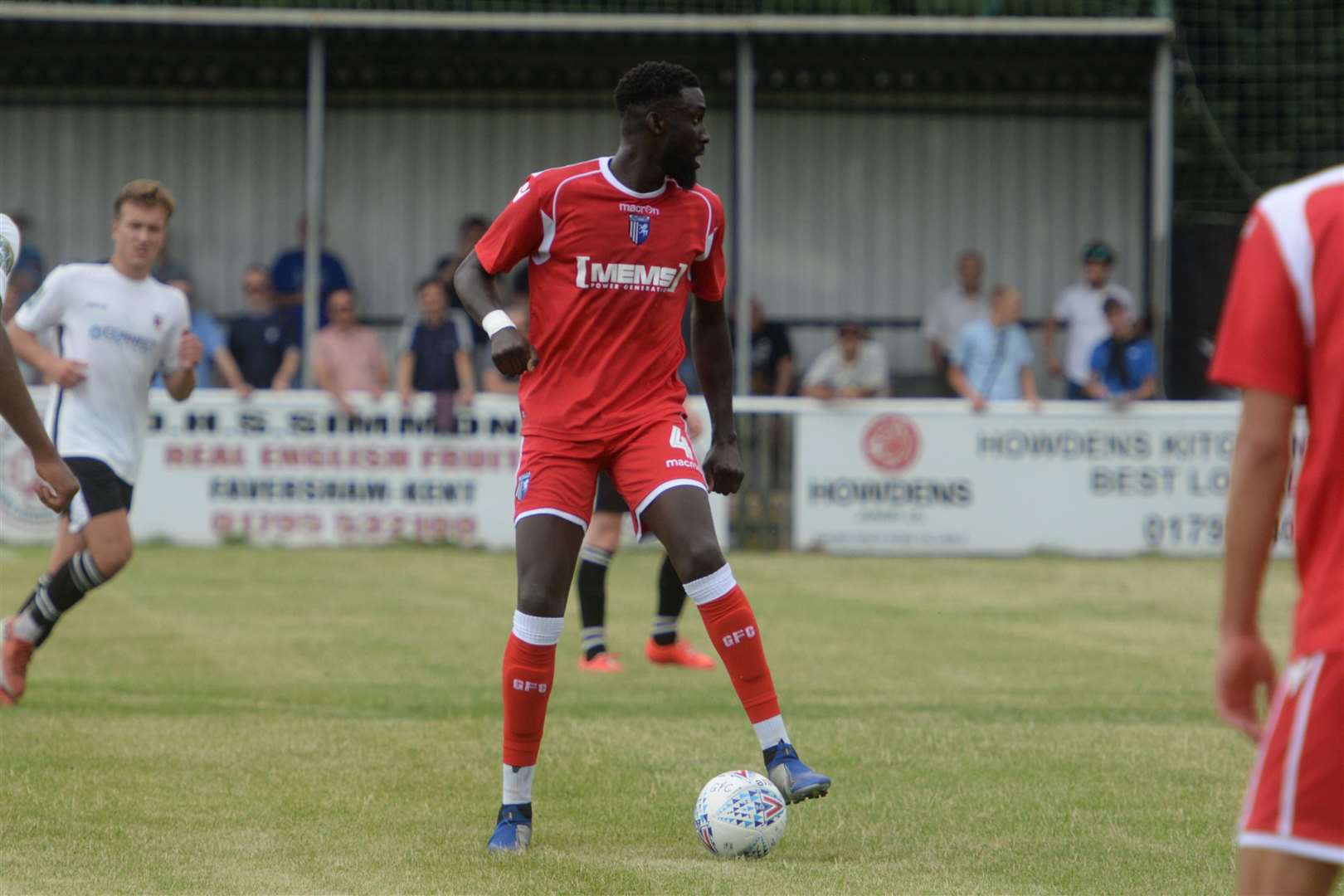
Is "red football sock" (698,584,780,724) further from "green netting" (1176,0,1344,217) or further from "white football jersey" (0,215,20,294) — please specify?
"green netting" (1176,0,1344,217)

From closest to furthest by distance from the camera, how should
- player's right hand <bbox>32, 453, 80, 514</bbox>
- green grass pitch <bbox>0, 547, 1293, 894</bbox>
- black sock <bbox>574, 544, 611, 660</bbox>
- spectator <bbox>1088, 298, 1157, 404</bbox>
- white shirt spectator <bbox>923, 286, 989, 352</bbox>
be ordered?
green grass pitch <bbox>0, 547, 1293, 894</bbox> → player's right hand <bbox>32, 453, 80, 514</bbox> → black sock <bbox>574, 544, 611, 660</bbox> → spectator <bbox>1088, 298, 1157, 404</bbox> → white shirt spectator <bbox>923, 286, 989, 352</bbox>

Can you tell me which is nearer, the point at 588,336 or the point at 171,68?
the point at 588,336

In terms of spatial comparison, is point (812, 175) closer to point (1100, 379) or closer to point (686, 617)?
point (1100, 379)

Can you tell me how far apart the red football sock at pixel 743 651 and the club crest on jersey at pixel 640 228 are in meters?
1.09

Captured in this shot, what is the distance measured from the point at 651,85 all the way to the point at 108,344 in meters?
3.75

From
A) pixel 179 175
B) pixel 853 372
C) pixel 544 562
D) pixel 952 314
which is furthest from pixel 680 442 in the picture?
pixel 179 175

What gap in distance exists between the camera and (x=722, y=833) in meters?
5.32

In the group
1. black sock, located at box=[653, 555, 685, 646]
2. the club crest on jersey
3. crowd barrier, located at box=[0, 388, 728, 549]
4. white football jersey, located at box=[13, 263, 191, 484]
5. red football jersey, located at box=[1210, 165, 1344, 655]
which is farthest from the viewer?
crowd barrier, located at box=[0, 388, 728, 549]

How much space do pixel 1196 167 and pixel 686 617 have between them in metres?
14.2

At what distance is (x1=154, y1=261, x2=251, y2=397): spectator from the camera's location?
1694 cm

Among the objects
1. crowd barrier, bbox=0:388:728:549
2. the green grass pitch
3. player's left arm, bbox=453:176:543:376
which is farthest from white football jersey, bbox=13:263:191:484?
crowd barrier, bbox=0:388:728:549

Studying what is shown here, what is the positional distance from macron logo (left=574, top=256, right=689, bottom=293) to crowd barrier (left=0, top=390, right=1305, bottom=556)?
11.1 m

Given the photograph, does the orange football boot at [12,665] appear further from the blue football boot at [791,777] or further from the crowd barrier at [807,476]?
the crowd barrier at [807,476]

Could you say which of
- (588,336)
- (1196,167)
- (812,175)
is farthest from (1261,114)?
(588,336)
